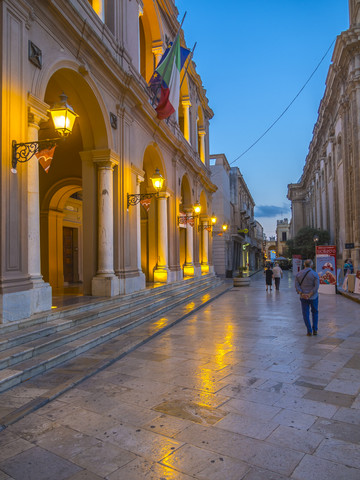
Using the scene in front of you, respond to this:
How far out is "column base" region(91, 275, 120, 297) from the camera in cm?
971

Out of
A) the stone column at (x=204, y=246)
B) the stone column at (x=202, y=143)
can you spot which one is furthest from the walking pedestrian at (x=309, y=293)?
the stone column at (x=202, y=143)

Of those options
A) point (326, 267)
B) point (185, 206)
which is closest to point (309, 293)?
point (326, 267)

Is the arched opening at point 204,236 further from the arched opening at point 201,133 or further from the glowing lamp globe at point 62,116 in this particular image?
the glowing lamp globe at point 62,116

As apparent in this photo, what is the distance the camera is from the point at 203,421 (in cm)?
362

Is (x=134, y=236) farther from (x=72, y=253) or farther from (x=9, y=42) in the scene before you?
(x=9, y=42)

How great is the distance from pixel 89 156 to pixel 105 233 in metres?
2.32

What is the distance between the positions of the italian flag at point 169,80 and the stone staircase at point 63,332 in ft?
22.2

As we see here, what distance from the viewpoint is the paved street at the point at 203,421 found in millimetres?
2832

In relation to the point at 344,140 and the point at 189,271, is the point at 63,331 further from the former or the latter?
the point at 344,140

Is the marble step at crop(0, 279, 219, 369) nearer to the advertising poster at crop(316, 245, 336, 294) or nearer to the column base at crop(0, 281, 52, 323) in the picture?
the column base at crop(0, 281, 52, 323)

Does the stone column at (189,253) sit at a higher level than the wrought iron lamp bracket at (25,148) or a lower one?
lower

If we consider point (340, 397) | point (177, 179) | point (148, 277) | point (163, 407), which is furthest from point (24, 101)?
point (177, 179)

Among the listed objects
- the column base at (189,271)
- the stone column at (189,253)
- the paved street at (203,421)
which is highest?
the stone column at (189,253)

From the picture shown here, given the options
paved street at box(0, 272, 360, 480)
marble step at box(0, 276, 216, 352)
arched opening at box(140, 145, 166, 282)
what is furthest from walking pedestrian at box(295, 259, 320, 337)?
arched opening at box(140, 145, 166, 282)
